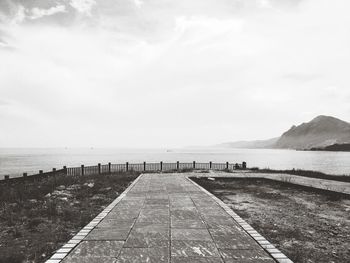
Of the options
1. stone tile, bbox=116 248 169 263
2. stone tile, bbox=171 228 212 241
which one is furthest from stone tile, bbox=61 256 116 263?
stone tile, bbox=171 228 212 241

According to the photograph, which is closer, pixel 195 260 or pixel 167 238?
pixel 195 260

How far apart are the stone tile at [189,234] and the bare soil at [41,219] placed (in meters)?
2.42

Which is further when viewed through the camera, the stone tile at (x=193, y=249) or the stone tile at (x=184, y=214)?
the stone tile at (x=184, y=214)

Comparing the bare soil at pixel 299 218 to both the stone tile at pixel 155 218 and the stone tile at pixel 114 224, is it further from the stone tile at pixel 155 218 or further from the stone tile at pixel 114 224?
the stone tile at pixel 114 224

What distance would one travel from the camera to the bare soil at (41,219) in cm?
534

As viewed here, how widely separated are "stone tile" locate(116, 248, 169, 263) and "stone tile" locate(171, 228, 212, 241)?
2.49ft

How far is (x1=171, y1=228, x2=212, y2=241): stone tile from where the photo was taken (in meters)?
5.34

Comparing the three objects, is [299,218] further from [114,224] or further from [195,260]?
[114,224]

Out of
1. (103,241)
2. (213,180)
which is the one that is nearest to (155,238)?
(103,241)

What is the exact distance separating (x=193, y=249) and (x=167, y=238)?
Result: 77cm

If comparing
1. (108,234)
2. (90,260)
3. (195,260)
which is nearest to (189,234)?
(195,260)

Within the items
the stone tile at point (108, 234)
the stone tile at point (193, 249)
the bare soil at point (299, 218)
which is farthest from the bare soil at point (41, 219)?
the bare soil at point (299, 218)

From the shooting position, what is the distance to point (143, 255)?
4430 mm

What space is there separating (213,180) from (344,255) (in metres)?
11.8
